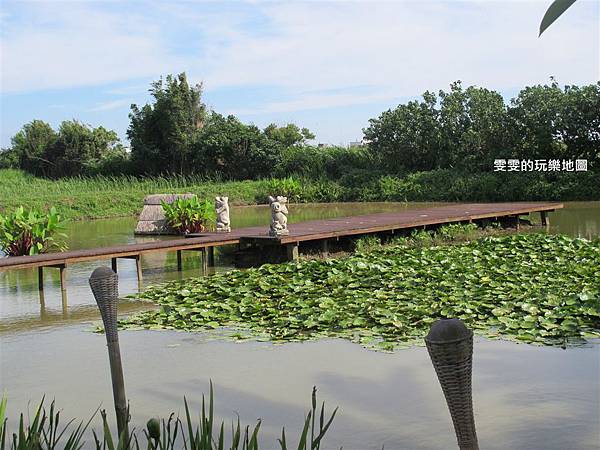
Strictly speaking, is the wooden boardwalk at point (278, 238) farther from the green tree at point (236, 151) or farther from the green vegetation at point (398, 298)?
the green tree at point (236, 151)

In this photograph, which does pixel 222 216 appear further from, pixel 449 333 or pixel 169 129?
pixel 169 129

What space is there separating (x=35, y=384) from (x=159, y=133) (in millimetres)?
26711

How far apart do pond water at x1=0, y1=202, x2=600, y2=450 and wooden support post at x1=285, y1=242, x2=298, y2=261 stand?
12.6 feet

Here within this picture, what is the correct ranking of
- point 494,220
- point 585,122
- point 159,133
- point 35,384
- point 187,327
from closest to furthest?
point 35,384 < point 187,327 < point 494,220 < point 585,122 < point 159,133

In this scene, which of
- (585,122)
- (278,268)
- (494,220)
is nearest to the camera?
(278,268)

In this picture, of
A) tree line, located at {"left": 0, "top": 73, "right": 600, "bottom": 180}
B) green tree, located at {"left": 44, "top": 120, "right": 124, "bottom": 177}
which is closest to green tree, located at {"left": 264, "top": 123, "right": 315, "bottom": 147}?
tree line, located at {"left": 0, "top": 73, "right": 600, "bottom": 180}

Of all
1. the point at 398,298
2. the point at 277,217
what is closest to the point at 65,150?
the point at 277,217

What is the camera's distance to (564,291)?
7367 mm

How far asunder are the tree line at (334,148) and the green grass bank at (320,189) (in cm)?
118

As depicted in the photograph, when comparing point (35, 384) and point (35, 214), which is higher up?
point (35, 214)

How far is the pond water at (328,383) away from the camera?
4434mm

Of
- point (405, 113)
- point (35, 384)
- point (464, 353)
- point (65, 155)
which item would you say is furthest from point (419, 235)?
point (65, 155)

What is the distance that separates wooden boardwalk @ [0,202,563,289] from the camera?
9453 millimetres

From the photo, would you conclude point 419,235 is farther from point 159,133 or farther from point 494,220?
point 159,133
